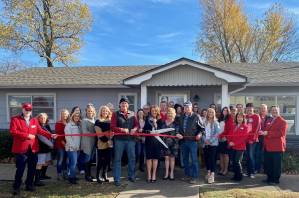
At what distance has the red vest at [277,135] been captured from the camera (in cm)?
781

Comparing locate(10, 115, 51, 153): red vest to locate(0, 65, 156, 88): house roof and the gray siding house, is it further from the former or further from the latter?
locate(0, 65, 156, 88): house roof

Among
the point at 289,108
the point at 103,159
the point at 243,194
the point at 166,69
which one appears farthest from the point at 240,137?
the point at 289,108

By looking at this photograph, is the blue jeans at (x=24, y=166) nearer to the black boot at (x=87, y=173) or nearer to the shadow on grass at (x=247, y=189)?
the black boot at (x=87, y=173)

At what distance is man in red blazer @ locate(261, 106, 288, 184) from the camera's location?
784 centimetres

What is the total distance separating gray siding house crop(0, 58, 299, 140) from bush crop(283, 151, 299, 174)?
11.1 feet

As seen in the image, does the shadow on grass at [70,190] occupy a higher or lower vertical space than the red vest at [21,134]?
lower

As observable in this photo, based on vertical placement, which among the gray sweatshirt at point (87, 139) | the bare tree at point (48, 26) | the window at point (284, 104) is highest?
the bare tree at point (48, 26)

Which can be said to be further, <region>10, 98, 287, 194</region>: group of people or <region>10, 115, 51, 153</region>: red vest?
<region>10, 98, 287, 194</region>: group of people

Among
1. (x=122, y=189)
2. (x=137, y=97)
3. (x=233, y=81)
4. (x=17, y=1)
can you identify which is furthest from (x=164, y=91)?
(x=17, y=1)

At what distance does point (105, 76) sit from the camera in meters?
16.0

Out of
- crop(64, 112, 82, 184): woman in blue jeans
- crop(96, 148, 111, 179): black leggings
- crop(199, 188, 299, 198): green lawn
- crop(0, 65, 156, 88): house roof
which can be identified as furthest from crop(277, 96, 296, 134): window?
crop(64, 112, 82, 184): woman in blue jeans

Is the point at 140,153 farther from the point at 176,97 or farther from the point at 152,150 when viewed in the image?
the point at 176,97

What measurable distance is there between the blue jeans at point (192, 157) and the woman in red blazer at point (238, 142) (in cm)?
92

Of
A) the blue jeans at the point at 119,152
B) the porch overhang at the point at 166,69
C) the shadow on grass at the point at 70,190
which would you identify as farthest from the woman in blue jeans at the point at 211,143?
the porch overhang at the point at 166,69
